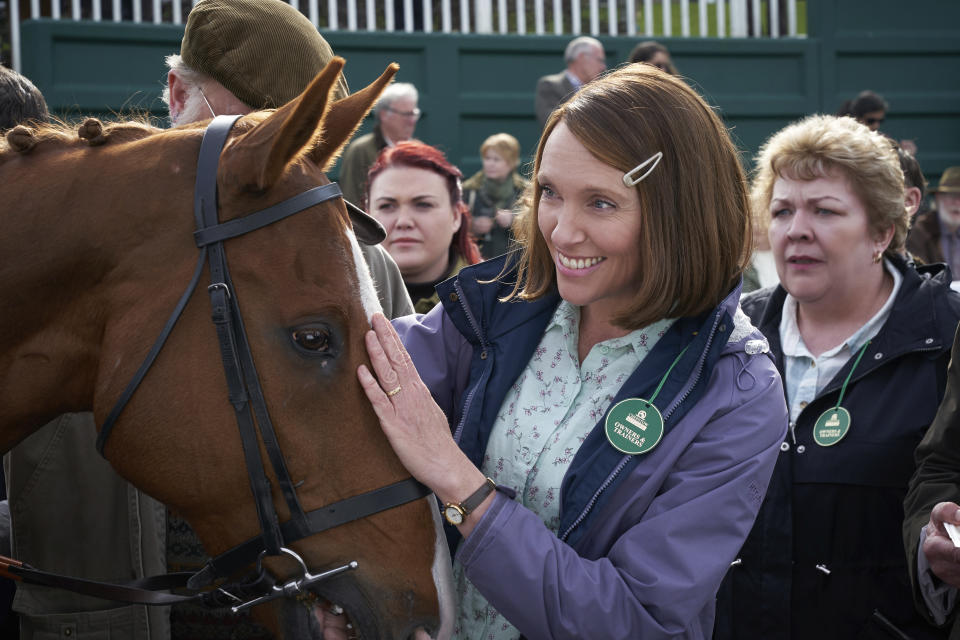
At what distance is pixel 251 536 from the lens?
183 cm

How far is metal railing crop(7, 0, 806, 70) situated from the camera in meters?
8.38

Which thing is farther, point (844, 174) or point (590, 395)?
point (844, 174)

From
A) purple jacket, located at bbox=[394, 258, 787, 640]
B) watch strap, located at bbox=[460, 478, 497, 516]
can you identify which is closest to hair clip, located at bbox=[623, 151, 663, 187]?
purple jacket, located at bbox=[394, 258, 787, 640]

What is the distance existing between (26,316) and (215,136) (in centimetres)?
51

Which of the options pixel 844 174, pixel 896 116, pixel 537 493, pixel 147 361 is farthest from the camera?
pixel 896 116

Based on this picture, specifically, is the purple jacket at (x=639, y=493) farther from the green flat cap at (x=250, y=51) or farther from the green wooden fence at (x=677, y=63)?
the green wooden fence at (x=677, y=63)

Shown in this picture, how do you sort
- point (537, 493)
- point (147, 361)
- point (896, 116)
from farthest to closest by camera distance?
point (896, 116) < point (537, 493) < point (147, 361)

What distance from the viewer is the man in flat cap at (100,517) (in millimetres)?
2285

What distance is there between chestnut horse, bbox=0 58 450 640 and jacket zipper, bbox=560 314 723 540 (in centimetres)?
29

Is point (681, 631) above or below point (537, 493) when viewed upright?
below

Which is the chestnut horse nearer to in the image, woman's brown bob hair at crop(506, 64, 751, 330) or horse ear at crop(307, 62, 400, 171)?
horse ear at crop(307, 62, 400, 171)

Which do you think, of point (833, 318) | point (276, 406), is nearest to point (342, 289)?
point (276, 406)

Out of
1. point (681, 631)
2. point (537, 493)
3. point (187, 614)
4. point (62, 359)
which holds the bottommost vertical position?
point (187, 614)

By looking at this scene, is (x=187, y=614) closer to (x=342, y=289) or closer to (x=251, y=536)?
(x=251, y=536)
